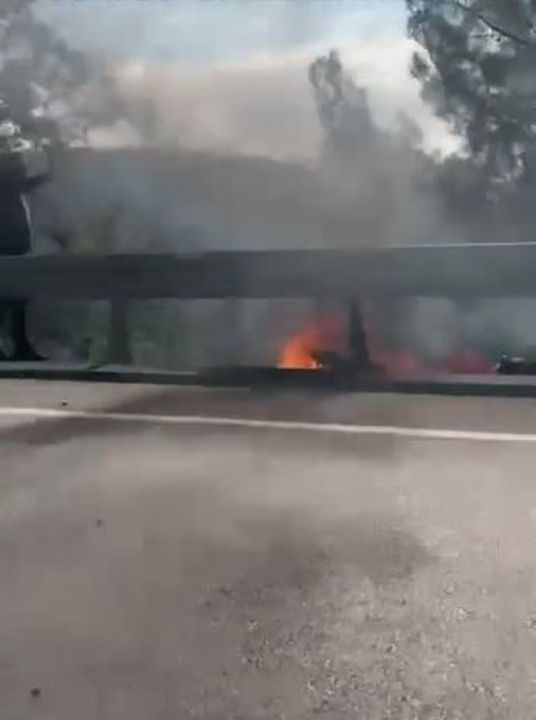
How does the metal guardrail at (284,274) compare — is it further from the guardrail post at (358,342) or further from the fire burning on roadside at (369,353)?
the fire burning on roadside at (369,353)

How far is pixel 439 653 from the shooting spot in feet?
12.3

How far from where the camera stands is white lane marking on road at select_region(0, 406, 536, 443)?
7.00 m

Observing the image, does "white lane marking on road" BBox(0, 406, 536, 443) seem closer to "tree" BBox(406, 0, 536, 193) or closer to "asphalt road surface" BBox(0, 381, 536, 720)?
"asphalt road surface" BBox(0, 381, 536, 720)

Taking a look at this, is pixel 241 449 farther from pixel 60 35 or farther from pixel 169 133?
pixel 60 35

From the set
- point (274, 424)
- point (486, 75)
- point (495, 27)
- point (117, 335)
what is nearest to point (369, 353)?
point (117, 335)

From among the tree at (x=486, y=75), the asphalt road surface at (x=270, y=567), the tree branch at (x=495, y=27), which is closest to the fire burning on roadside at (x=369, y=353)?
the asphalt road surface at (x=270, y=567)

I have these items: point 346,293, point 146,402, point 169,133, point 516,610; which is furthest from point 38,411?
point 169,133

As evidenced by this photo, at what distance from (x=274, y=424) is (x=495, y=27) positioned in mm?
13337

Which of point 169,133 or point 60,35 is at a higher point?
point 60,35

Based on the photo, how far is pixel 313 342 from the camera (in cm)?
1155

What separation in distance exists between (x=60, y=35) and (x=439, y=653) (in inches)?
537

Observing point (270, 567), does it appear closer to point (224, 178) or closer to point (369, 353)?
point (369, 353)

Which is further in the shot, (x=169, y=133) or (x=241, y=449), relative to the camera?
(x=169, y=133)

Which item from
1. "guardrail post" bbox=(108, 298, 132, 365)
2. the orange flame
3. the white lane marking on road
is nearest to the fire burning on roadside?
the orange flame
